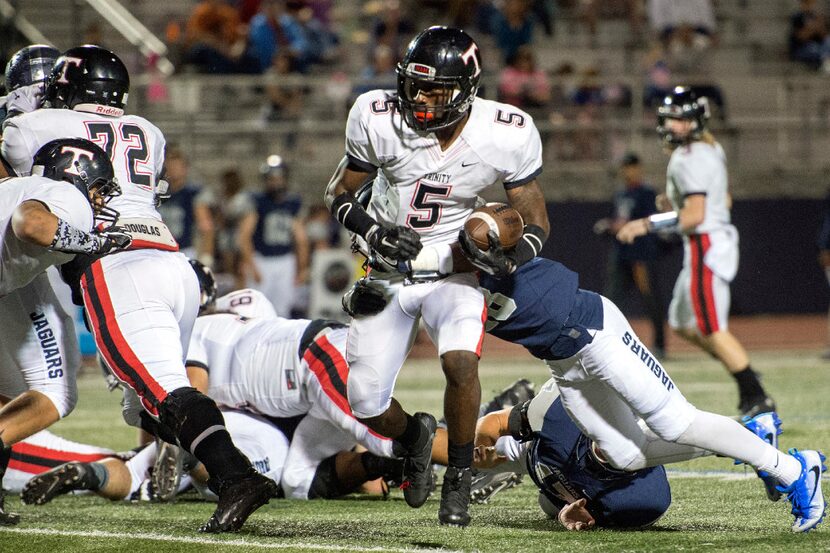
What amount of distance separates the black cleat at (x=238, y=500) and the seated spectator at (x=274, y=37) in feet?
34.6

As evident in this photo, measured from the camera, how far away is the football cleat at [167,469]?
16.3 feet

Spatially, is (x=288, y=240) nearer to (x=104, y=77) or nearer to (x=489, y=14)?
(x=489, y=14)

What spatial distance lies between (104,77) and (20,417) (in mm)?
1293

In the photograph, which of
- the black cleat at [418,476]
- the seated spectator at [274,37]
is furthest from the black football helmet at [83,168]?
the seated spectator at [274,37]

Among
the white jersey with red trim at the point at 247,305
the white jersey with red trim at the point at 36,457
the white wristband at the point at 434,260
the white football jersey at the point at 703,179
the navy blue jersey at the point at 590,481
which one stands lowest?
the white jersey with red trim at the point at 36,457

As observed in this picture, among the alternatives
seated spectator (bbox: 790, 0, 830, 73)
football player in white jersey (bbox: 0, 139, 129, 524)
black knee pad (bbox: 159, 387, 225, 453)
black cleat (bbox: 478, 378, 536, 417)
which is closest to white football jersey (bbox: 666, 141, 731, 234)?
black cleat (bbox: 478, 378, 536, 417)

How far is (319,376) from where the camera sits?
510 cm

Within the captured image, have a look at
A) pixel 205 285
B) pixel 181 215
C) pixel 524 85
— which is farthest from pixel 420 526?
pixel 524 85

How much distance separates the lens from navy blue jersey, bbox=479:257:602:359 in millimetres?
4137

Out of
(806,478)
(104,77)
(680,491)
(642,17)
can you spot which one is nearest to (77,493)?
(104,77)

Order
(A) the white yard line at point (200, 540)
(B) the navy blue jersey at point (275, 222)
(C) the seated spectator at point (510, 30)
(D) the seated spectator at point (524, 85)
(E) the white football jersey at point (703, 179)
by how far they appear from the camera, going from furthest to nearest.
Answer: (C) the seated spectator at point (510, 30) < (D) the seated spectator at point (524, 85) < (B) the navy blue jersey at point (275, 222) < (E) the white football jersey at point (703, 179) < (A) the white yard line at point (200, 540)

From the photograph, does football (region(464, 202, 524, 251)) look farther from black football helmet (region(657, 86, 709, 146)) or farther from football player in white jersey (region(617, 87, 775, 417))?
black football helmet (region(657, 86, 709, 146))

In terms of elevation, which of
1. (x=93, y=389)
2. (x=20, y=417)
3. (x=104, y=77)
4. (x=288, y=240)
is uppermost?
(x=104, y=77)

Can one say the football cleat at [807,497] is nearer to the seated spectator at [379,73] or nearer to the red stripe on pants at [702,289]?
the red stripe on pants at [702,289]
